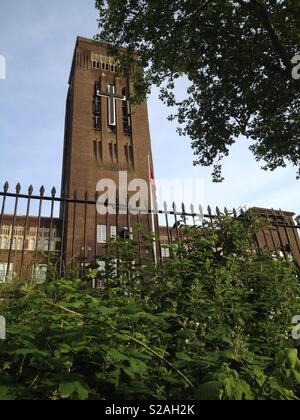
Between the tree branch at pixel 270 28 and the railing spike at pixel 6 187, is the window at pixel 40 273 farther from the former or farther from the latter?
the tree branch at pixel 270 28

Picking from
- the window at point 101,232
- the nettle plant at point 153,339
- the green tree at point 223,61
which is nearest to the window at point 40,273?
the nettle plant at point 153,339

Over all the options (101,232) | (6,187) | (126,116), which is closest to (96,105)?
(126,116)

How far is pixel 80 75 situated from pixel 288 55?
106ft

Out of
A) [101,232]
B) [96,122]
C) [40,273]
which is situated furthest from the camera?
[96,122]

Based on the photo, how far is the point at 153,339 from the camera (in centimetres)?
→ 307

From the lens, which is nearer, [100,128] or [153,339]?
[153,339]

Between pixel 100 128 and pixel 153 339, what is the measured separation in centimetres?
3604

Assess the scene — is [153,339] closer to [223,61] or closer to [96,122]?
[223,61]

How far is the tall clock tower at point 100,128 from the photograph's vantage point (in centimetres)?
3422

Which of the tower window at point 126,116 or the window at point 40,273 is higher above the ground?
the tower window at point 126,116

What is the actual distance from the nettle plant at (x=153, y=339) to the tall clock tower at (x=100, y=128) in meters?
28.4

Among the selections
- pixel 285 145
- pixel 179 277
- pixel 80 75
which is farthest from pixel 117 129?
pixel 179 277

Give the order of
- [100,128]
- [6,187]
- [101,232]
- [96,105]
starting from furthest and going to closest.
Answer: [96,105]
[100,128]
[101,232]
[6,187]
